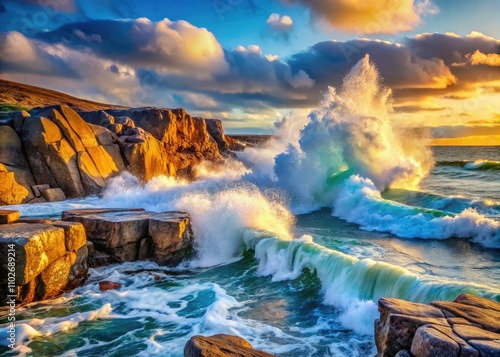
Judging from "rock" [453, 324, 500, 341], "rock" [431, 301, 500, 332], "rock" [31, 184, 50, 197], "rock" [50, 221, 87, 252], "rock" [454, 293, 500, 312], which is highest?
"rock" [453, 324, 500, 341]

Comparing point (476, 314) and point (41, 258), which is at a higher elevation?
point (476, 314)

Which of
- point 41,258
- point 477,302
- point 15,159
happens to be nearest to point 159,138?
point 15,159

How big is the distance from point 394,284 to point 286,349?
86.3 inches

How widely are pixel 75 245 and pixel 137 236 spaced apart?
160 cm

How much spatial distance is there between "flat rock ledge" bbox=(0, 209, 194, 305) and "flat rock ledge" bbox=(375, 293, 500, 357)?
6.12 m

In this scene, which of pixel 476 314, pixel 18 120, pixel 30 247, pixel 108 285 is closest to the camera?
pixel 476 314

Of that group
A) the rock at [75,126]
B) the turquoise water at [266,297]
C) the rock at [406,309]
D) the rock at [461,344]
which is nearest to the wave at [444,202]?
the turquoise water at [266,297]

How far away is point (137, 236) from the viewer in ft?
32.0

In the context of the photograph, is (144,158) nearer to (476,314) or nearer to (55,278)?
(55,278)

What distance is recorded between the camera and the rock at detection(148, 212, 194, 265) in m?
9.82

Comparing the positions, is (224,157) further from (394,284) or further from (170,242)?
(394,284)

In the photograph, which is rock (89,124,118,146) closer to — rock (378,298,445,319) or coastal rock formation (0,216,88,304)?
coastal rock formation (0,216,88,304)

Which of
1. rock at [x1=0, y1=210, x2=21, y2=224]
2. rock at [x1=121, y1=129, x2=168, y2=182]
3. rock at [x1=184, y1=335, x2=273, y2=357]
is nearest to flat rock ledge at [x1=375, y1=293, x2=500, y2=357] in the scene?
rock at [x1=184, y1=335, x2=273, y2=357]

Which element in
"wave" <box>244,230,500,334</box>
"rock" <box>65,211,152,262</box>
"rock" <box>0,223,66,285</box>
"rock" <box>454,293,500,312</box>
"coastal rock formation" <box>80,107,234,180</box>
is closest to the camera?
"rock" <box>454,293,500,312</box>
